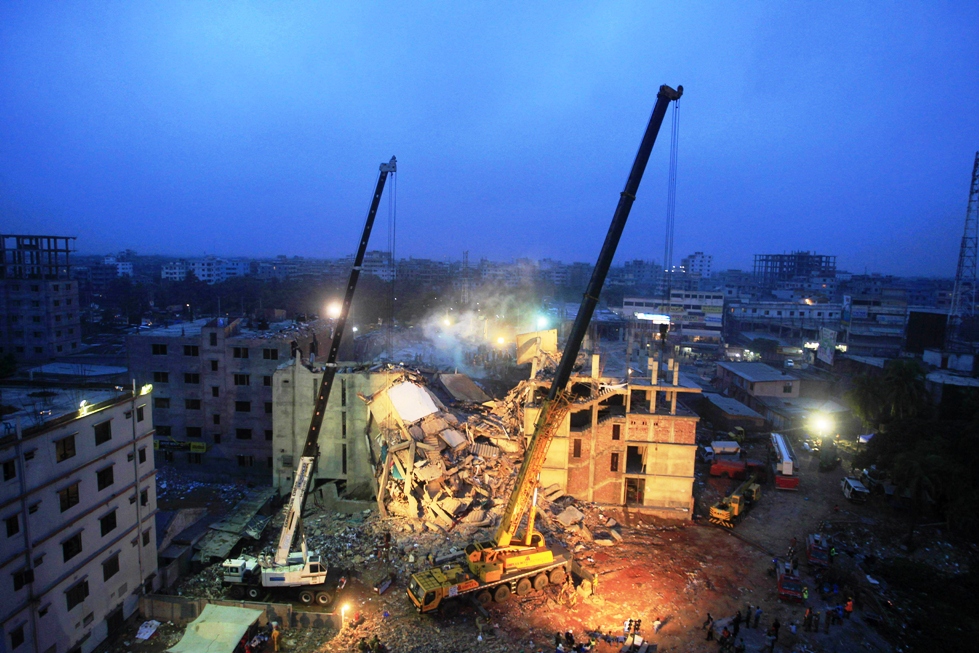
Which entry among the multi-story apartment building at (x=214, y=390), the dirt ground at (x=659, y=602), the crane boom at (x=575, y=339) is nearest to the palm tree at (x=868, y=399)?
the dirt ground at (x=659, y=602)

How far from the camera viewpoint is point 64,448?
1177cm

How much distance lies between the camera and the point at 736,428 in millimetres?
29250

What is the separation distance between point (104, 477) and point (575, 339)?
39.0 ft

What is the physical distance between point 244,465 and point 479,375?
16.0m

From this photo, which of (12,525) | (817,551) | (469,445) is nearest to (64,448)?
(12,525)

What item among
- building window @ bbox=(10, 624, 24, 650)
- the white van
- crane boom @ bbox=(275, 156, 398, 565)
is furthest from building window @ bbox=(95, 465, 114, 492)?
the white van

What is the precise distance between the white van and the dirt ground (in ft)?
4.81

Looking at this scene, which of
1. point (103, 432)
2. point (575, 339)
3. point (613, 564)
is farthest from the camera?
point (613, 564)

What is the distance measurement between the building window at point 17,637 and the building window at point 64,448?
126 inches

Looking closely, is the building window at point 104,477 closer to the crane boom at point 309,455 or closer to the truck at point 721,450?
the crane boom at point 309,455

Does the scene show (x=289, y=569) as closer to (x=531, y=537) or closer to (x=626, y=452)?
(x=531, y=537)

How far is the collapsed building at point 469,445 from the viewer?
18938 mm

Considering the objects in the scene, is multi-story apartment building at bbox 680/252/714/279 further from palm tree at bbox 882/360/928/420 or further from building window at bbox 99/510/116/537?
building window at bbox 99/510/116/537

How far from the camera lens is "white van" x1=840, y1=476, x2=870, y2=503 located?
21672 mm
